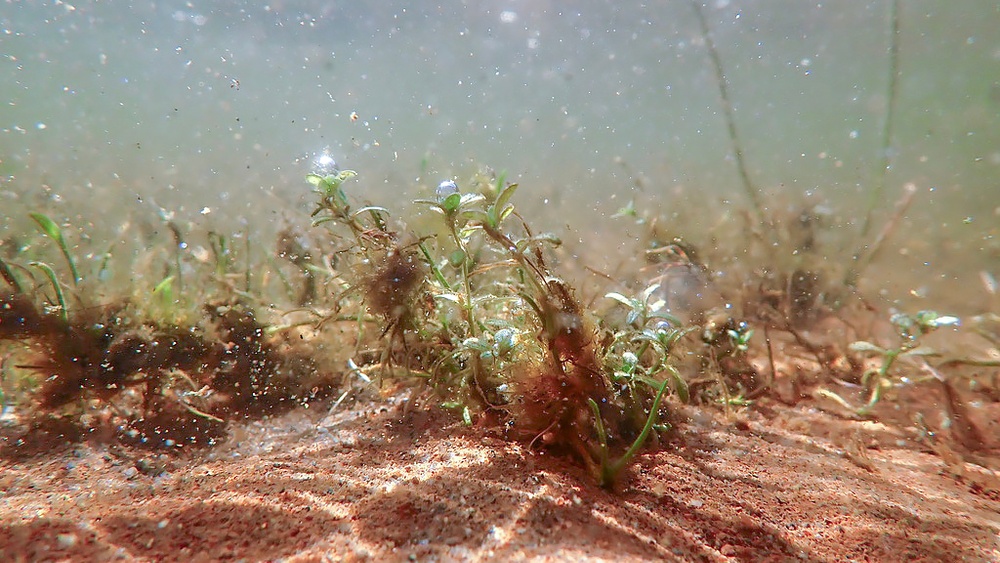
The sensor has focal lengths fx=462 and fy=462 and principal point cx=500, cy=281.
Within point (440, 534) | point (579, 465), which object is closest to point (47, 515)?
point (440, 534)

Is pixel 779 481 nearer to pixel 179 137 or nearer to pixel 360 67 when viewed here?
pixel 360 67

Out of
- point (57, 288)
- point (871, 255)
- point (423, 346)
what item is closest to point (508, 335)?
point (423, 346)

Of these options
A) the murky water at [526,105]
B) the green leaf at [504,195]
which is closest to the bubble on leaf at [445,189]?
the green leaf at [504,195]

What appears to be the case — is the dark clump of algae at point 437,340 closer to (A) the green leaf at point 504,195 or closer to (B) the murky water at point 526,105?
(A) the green leaf at point 504,195

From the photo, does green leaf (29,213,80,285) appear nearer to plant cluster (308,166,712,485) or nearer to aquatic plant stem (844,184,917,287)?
plant cluster (308,166,712,485)

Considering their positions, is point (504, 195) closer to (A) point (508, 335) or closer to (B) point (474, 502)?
(A) point (508, 335)
